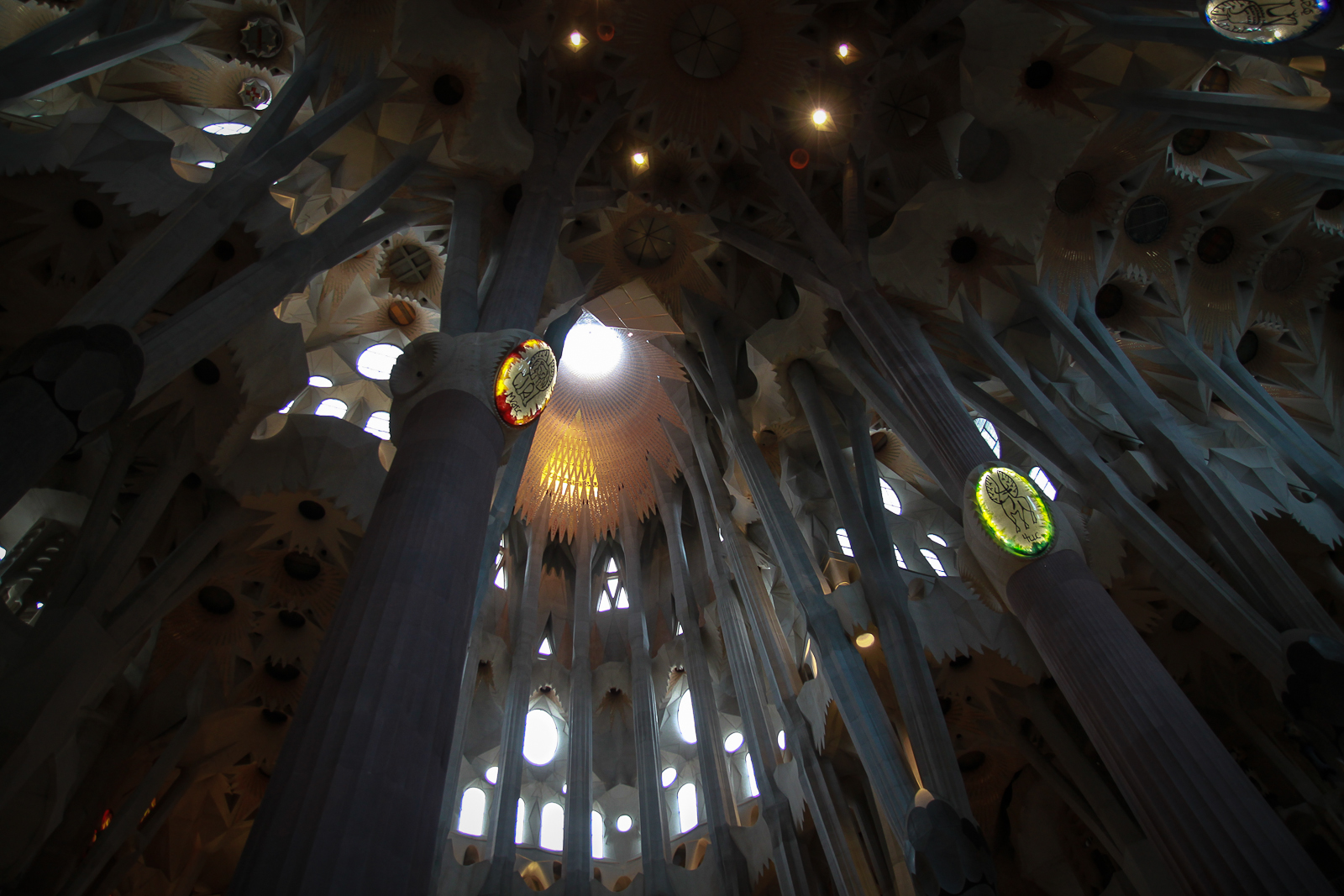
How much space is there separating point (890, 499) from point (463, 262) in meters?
12.2

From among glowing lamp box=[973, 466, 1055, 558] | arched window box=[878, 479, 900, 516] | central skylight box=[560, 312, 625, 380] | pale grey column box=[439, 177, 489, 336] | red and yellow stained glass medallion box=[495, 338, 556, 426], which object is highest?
central skylight box=[560, 312, 625, 380]

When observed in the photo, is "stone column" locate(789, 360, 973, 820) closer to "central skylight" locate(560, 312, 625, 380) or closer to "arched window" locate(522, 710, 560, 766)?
"central skylight" locate(560, 312, 625, 380)

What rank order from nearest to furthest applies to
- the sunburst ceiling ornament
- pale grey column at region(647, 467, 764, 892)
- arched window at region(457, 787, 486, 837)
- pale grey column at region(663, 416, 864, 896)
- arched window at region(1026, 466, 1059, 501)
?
pale grey column at region(663, 416, 864, 896)
pale grey column at region(647, 467, 764, 892)
arched window at region(1026, 466, 1059, 501)
arched window at region(457, 787, 486, 837)
the sunburst ceiling ornament

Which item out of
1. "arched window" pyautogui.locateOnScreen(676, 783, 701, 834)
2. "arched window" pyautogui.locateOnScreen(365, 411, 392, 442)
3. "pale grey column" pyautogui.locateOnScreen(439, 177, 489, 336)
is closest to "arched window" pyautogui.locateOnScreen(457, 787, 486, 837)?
"arched window" pyautogui.locateOnScreen(676, 783, 701, 834)

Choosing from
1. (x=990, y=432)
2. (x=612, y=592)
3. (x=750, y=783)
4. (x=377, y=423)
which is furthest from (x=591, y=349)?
(x=750, y=783)

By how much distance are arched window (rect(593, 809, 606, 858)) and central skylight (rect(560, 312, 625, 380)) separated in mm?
10267

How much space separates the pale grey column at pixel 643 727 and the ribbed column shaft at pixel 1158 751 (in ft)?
30.0

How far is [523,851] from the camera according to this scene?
627 inches

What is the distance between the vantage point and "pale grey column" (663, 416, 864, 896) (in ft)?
36.3

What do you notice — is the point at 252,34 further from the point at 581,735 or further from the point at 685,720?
the point at 685,720

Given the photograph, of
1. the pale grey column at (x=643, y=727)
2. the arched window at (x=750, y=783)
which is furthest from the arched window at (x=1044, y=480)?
the pale grey column at (x=643, y=727)

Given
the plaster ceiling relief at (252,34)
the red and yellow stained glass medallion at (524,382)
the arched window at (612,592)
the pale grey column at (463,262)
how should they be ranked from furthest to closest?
the arched window at (612,592)
the plaster ceiling relief at (252,34)
the pale grey column at (463,262)
the red and yellow stained glass medallion at (524,382)

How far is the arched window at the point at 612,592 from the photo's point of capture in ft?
67.3

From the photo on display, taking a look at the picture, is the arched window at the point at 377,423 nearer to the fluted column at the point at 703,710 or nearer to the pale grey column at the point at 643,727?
the pale grey column at the point at 643,727
